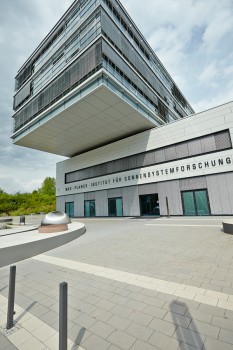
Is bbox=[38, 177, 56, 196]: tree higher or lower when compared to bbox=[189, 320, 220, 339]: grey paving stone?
higher

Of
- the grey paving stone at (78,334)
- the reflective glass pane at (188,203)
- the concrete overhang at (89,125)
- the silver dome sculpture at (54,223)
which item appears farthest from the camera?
the reflective glass pane at (188,203)

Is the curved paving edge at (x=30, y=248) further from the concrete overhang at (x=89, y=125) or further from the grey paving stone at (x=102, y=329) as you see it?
the concrete overhang at (x=89, y=125)

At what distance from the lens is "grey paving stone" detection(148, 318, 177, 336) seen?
2.78m

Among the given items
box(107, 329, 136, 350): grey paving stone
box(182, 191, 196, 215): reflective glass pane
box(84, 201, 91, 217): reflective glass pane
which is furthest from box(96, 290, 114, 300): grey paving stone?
box(84, 201, 91, 217): reflective glass pane

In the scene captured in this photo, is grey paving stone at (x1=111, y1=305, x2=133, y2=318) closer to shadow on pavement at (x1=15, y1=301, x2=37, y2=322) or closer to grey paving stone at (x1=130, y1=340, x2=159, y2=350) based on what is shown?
grey paving stone at (x1=130, y1=340, x2=159, y2=350)

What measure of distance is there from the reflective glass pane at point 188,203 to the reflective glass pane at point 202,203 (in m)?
0.50

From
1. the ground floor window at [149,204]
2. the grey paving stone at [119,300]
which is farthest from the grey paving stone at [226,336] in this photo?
the ground floor window at [149,204]

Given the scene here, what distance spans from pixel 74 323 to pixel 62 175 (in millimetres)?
34145

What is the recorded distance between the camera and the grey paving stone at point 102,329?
284 cm

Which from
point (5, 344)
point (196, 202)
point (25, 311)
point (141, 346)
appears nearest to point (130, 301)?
point (141, 346)

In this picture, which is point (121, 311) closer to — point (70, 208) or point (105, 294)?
point (105, 294)

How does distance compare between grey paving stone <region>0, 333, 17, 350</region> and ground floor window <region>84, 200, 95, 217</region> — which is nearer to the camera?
grey paving stone <region>0, 333, 17, 350</region>

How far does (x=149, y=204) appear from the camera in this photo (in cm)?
2294

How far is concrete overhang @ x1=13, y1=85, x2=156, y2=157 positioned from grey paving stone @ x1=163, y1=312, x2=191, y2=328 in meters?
17.2
